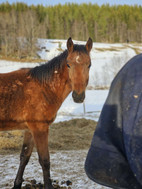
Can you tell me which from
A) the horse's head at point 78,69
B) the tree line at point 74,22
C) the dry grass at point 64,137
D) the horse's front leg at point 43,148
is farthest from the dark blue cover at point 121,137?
the tree line at point 74,22

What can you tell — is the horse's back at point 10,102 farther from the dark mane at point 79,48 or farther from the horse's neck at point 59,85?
the dark mane at point 79,48

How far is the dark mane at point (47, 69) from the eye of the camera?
3125mm

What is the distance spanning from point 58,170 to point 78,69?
6.14 feet

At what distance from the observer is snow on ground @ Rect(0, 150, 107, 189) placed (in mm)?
3218

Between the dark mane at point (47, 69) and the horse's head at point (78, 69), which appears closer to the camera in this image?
the horse's head at point (78, 69)

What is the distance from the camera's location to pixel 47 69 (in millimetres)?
3203

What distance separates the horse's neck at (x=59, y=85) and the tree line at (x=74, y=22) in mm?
35057

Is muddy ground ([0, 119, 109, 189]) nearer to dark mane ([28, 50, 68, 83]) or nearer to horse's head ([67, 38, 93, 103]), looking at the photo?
horse's head ([67, 38, 93, 103])

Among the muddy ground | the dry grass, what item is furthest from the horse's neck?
the dry grass

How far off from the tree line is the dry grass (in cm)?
3156

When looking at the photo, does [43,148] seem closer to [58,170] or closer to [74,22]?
[58,170]

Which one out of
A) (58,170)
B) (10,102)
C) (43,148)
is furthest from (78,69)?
(58,170)

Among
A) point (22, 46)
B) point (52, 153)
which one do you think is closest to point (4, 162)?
point (52, 153)

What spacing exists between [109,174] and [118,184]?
0.15 ft
